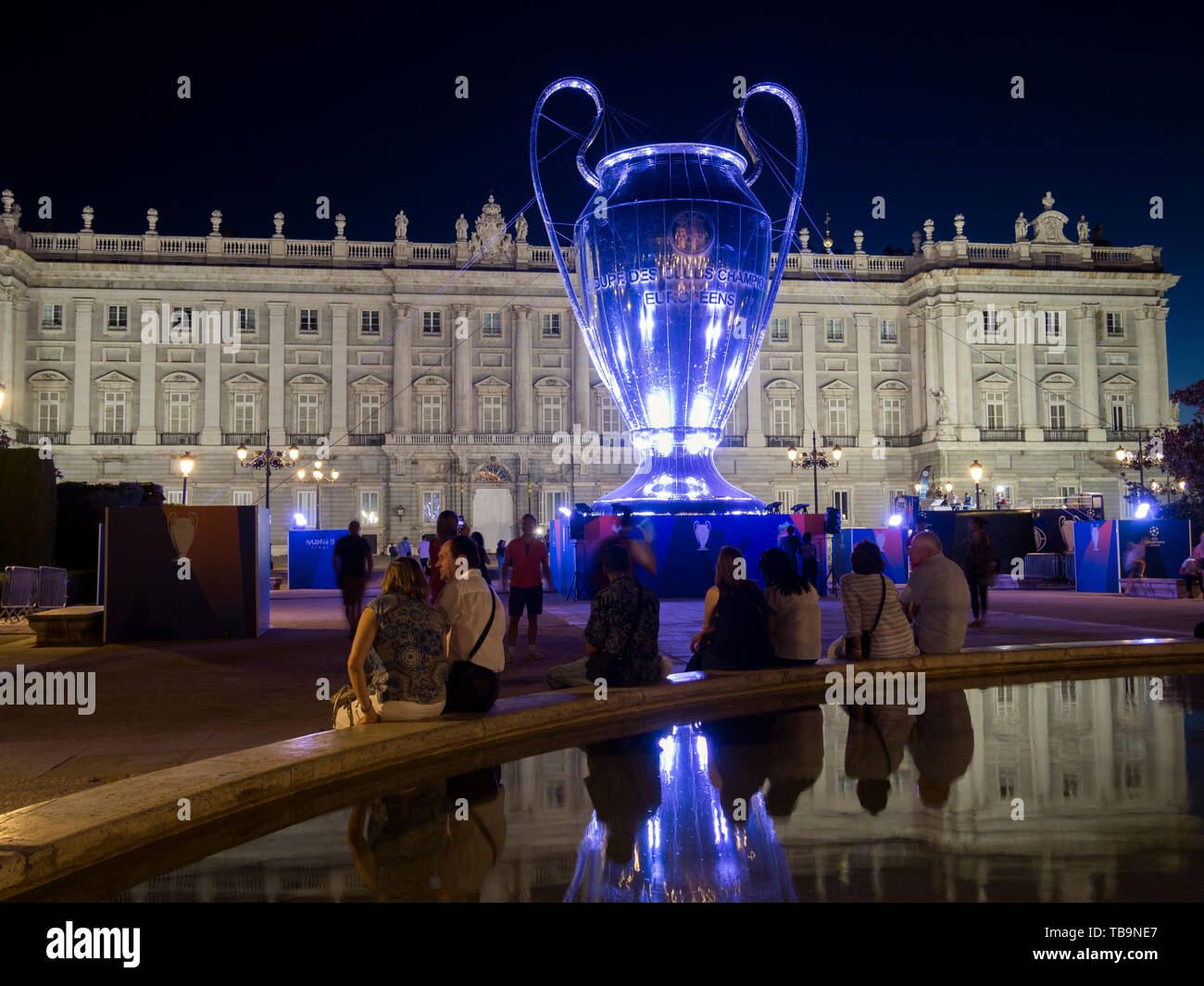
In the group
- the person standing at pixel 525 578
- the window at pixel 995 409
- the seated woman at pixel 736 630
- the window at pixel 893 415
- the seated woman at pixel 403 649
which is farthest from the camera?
the window at pixel 893 415

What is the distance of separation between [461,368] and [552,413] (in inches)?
182

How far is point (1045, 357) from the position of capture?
49000mm

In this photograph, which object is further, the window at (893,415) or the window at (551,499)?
the window at (893,415)

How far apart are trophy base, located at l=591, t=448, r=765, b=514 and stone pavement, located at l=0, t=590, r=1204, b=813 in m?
1.52

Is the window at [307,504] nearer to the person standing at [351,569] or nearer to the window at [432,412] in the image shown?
the window at [432,412]

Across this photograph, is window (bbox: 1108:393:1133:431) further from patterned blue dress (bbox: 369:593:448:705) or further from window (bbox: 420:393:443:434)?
patterned blue dress (bbox: 369:593:448:705)

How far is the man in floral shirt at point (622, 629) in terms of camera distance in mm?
6355

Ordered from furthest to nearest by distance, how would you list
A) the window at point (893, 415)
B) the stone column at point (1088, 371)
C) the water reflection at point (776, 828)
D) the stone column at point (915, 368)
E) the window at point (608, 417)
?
the window at point (893, 415), the stone column at point (915, 368), the stone column at point (1088, 371), the window at point (608, 417), the water reflection at point (776, 828)

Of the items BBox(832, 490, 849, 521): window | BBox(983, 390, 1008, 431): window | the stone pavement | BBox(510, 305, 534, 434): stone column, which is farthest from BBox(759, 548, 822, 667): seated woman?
BBox(983, 390, 1008, 431): window

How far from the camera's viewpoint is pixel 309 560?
936 inches

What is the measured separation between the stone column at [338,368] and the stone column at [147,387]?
6.15m

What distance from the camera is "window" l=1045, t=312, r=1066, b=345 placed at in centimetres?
4881

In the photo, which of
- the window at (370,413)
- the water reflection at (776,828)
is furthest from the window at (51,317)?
the water reflection at (776,828)

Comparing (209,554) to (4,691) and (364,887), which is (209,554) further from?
(364,887)
